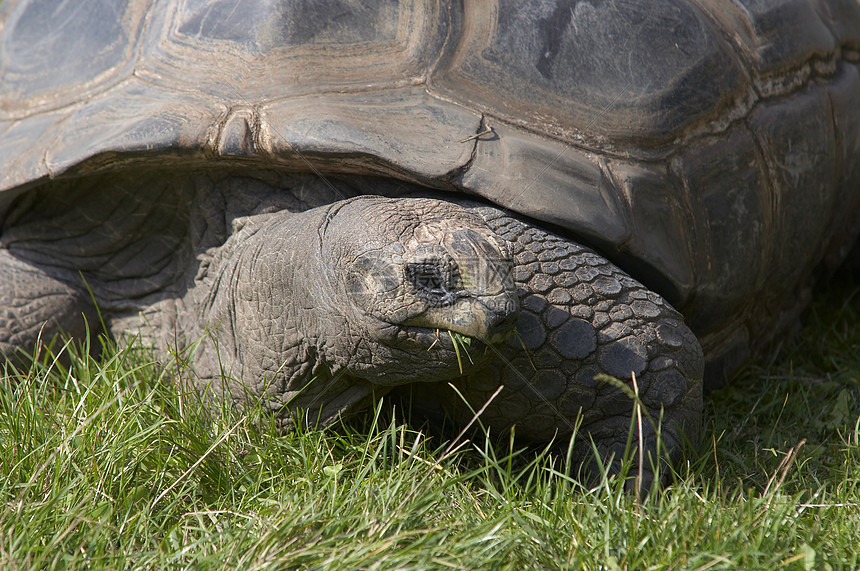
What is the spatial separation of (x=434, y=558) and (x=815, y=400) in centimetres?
188

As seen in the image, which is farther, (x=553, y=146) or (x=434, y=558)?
(x=553, y=146)

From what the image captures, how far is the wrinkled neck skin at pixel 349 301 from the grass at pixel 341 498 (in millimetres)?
146

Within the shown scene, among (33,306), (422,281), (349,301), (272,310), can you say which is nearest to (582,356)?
(422,281)

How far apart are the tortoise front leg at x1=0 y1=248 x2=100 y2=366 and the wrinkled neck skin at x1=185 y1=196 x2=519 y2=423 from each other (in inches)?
21.5

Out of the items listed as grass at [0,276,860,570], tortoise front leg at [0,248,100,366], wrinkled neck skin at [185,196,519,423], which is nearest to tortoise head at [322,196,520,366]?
wrinkled neck skin at [185,196,519,423]

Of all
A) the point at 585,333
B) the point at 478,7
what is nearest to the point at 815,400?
the point at 585,333

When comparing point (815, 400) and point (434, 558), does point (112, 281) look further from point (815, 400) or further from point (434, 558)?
point (815, 400)

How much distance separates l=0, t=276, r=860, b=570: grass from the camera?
5.91 ft

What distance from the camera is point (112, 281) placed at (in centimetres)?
298

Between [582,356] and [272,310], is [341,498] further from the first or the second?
[582,356]

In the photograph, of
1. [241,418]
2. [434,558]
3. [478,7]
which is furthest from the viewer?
[478,7]

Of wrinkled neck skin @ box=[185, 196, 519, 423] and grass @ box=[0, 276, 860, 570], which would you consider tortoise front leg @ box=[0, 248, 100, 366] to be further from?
wrinkled neck skin @ box=[185, 196, 519, 423]

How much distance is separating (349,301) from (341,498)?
0.50 metres

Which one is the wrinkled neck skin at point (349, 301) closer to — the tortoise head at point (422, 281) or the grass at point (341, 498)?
the tortoise head at point (422, 281)
